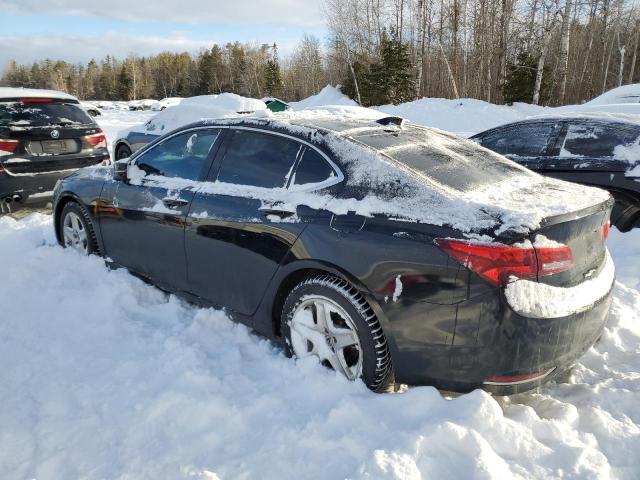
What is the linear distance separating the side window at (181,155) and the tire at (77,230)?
877 millimetres

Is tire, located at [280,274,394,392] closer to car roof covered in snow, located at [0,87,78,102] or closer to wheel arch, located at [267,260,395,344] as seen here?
wheel arch, located at [267,260,395,344]

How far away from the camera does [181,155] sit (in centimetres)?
376

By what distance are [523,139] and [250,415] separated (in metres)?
4.94

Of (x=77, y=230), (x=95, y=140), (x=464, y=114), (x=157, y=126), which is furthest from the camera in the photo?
(x=464, y=114)

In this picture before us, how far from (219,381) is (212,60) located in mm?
75605

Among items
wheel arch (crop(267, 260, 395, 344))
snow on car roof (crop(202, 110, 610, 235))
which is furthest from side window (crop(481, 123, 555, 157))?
wheel arch (crop(267, 260, 395, 344))

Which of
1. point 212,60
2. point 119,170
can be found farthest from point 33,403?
point 212,60

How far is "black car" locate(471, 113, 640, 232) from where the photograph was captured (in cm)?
508

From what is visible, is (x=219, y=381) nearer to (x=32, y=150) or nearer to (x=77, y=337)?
(x=77, y=337)

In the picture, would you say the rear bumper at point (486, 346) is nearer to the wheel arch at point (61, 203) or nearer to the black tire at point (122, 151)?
the wheel arch at point (61, 203)

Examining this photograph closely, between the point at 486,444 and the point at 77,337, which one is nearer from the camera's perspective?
the point at 486,444

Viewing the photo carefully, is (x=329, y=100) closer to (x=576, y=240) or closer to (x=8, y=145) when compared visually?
(x=8, y=145)

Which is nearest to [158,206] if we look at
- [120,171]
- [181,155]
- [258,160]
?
[181,155]

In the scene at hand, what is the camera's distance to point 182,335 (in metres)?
3.25
